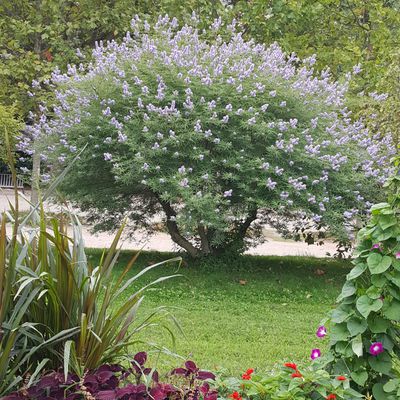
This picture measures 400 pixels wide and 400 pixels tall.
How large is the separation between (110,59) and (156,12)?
597cm

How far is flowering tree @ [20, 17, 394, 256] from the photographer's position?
30.1ft

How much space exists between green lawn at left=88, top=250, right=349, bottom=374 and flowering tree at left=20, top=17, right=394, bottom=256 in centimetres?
67

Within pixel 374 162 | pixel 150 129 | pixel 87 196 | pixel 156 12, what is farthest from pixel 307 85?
pixel 156 12

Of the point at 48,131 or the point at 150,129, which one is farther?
the point at 48,131

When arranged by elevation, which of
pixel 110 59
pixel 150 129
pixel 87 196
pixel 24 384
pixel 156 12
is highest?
pixel 156 12

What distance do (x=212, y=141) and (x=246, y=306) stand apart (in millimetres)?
2274

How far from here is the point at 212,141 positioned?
9.35m

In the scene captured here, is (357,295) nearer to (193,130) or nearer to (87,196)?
(193,130)

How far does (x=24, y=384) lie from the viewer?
318cm

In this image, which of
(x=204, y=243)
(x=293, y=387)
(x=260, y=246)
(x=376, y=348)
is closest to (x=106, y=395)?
(x=293, y=387)

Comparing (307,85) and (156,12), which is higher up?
(156,12)

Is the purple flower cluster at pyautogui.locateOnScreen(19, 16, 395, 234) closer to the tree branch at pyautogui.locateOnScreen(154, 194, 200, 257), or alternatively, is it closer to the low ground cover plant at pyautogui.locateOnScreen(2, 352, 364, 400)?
the tree branch at pyautogui.locateOnScreen(154, 194, 200, 257)

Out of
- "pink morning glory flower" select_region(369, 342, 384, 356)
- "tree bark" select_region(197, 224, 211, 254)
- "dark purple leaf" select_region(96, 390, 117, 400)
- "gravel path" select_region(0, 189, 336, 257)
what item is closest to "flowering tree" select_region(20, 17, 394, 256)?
"tree bark" select_region(197, 224, 211, 254)

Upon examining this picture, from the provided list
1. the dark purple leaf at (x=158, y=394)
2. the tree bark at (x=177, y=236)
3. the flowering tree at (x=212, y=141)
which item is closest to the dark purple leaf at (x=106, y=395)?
the dark purple leaf at (x=158, y=394)
